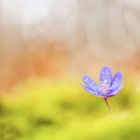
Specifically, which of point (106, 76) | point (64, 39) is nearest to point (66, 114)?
point (106, 76)

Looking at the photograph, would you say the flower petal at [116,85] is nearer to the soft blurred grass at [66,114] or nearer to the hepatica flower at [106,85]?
the hepatica flower at [106,85]

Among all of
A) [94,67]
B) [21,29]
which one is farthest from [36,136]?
[21,29]

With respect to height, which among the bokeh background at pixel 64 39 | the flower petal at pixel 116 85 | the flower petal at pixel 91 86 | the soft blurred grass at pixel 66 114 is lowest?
the flower petal at pixel 116 85

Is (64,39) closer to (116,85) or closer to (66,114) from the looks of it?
(66,114)

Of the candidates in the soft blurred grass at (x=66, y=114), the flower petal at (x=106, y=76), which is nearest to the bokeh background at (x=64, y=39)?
the soft blurred grass at (x=66, y=114)

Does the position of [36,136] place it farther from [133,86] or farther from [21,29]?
[21,29]

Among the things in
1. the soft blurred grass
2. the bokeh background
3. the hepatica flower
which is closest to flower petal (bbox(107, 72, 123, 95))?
the hepatica flower

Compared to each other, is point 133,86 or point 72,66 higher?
point 72,66
